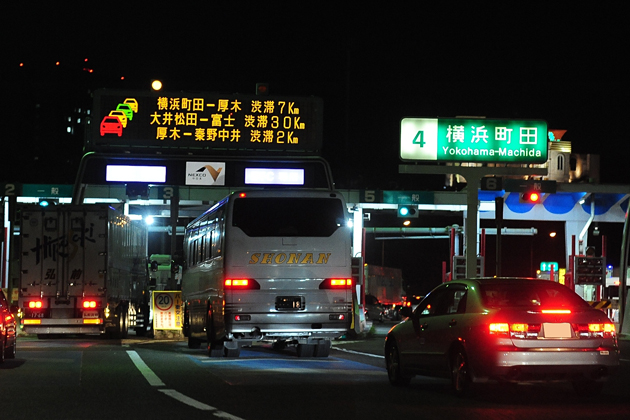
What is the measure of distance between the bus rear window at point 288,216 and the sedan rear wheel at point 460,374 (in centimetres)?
680

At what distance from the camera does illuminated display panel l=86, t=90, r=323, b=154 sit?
28312 millimetres

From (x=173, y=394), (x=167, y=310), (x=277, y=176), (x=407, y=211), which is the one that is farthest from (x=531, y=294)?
(x=407, y=211)

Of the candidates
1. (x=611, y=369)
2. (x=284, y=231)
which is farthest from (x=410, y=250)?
(x=611, y=369)

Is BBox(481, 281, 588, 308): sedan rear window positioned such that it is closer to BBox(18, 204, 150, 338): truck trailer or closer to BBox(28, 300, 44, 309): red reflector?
BBox(18, 204, 150, 338): truck trailer

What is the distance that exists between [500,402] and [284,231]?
7613 millimetres

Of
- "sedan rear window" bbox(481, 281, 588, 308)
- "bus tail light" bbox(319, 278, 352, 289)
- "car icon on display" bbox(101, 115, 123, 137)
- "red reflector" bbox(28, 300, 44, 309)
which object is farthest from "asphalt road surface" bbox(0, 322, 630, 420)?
"car icon on display" bbox(101, 115, 123, 137)

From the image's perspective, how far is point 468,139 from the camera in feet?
89.8

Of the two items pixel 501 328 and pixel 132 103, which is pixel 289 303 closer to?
pixel 501 328

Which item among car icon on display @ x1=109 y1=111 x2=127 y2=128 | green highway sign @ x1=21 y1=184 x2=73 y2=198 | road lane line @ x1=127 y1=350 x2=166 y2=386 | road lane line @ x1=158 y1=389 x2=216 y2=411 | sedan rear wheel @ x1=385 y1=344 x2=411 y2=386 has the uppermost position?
car icon on display @ x1=109 y1=111 x2=127 y2=128

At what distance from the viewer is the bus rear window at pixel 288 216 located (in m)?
18.2

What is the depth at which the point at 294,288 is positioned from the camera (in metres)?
18.1

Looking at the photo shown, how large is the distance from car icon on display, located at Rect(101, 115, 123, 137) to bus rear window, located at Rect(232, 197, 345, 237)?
1102 centimetres

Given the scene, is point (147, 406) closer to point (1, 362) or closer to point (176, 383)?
point (176, 383)

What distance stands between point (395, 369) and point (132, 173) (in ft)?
52.4
